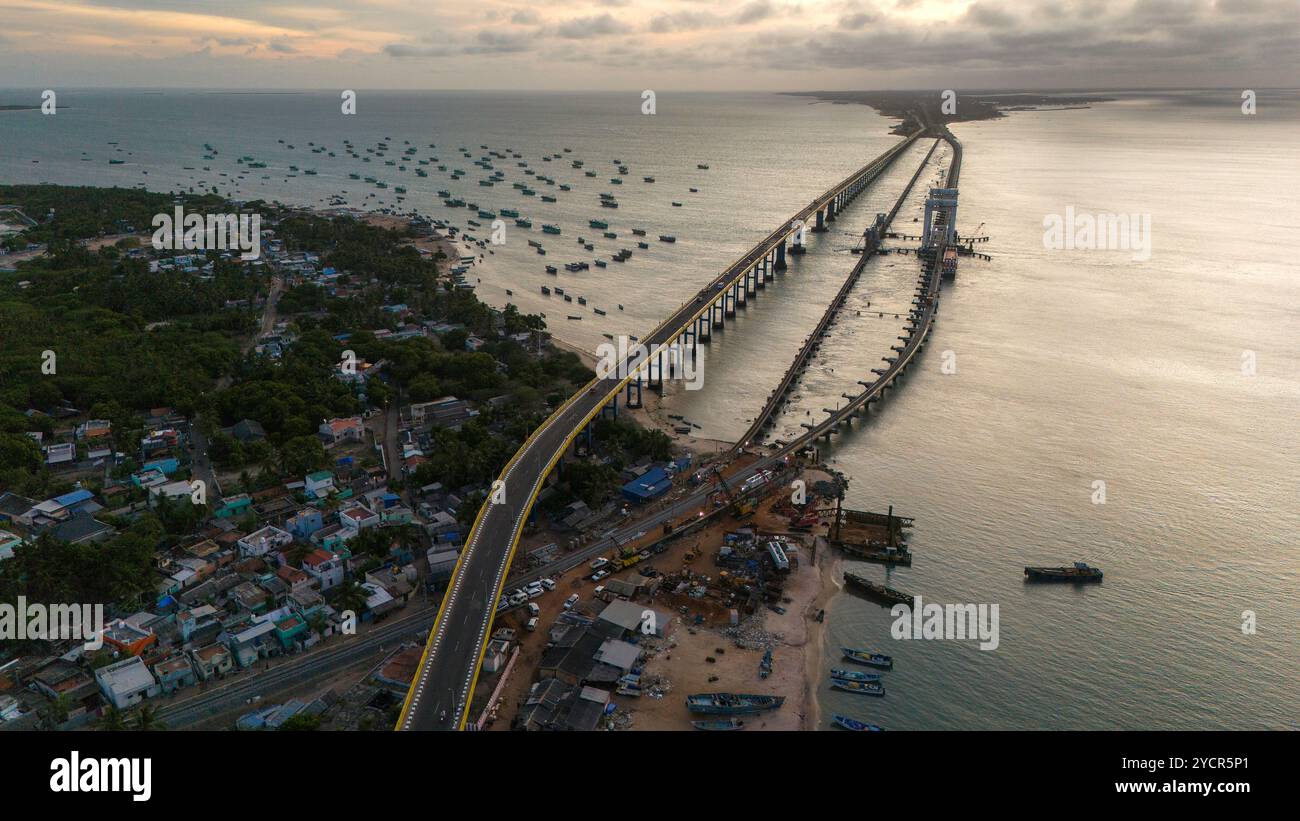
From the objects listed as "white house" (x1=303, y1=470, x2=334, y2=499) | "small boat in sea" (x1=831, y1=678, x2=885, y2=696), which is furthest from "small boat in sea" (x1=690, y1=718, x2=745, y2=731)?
"white house" (x1=303, y1=470, x2=334, y2=499)

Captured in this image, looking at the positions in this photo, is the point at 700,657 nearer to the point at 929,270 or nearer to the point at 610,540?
the point at 610,540

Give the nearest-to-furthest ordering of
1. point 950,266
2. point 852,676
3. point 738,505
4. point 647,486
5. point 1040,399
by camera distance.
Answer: point 852,676 < point 738,505 < point 647,486 < point 1040,399 < point 950,266

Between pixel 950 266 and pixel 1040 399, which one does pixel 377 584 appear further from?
pixel 950 266

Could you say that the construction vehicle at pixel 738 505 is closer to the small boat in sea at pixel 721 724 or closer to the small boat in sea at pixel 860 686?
the small boat in sea at pixel 860 686

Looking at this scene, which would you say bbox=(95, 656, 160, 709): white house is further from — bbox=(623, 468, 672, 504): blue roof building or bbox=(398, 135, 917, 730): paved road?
bbox=(623, 468, 672, 504): blue roof building

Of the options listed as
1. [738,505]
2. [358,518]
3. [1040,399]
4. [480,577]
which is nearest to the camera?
[480,577]

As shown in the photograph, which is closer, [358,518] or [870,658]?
[870,658]

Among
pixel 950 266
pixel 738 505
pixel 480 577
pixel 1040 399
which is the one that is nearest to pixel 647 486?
pixel 738 505

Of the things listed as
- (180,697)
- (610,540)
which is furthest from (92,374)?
(610,540)
